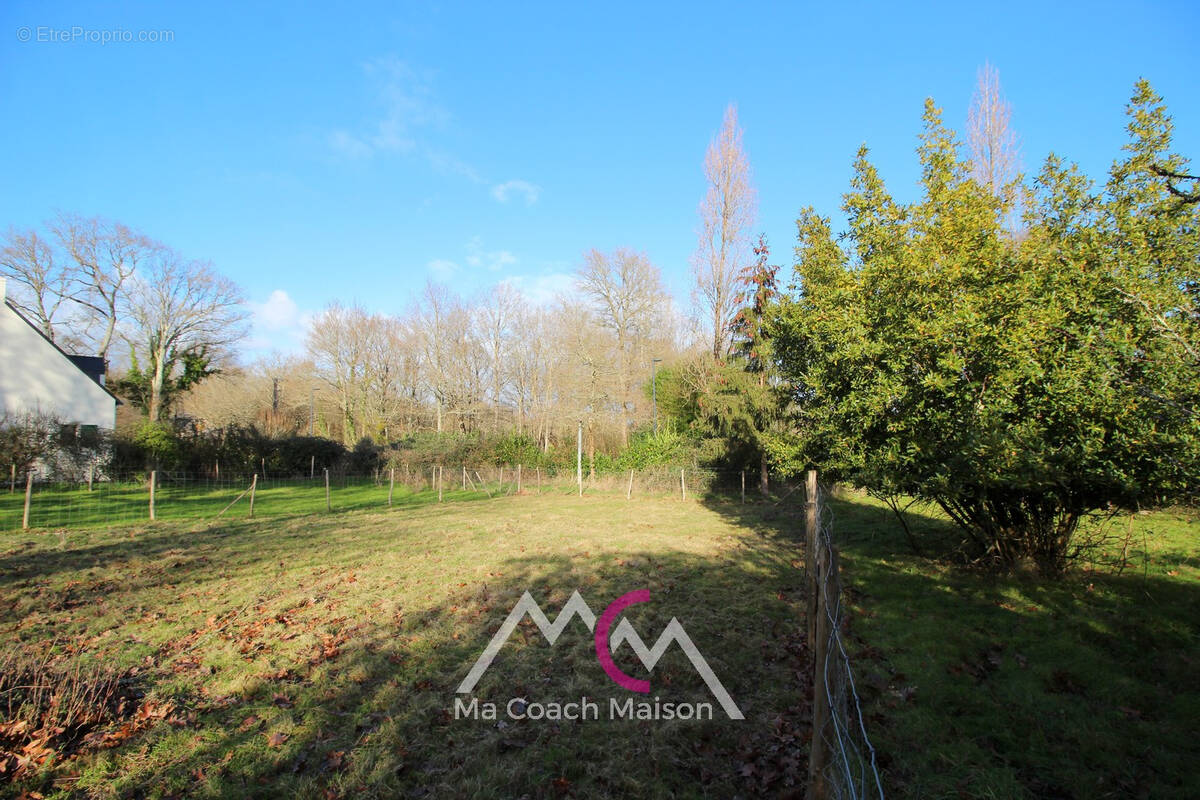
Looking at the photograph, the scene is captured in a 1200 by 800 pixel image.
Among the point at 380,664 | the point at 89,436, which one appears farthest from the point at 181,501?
the point at 380,664

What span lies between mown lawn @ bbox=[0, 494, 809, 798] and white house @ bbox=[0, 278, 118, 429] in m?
18.1

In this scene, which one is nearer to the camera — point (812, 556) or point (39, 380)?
point (812, 556)

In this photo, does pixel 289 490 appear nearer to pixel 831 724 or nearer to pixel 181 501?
pixel 181 501

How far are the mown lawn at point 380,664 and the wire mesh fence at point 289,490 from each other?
3813 millimetres

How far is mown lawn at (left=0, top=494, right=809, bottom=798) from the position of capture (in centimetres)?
358

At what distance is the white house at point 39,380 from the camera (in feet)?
74.3

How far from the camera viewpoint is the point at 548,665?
523 centimetres

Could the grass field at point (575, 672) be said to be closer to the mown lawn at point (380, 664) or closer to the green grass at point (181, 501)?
the mown lawn at point (380, 664)

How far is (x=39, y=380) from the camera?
2344 centimetres

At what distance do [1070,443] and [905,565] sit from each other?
3559 mm

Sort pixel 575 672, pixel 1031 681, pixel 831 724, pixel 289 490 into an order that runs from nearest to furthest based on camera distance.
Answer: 1. pixel 831 724
2. pixel 1031 681
3. pixel 575 672
4. pixel 289 490

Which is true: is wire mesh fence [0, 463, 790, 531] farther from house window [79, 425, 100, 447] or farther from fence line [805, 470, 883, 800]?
fence line [805, 470, 883, 800]

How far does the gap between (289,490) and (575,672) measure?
21.8m

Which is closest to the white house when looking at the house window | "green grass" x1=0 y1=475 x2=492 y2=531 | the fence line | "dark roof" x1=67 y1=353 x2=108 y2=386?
the house window
